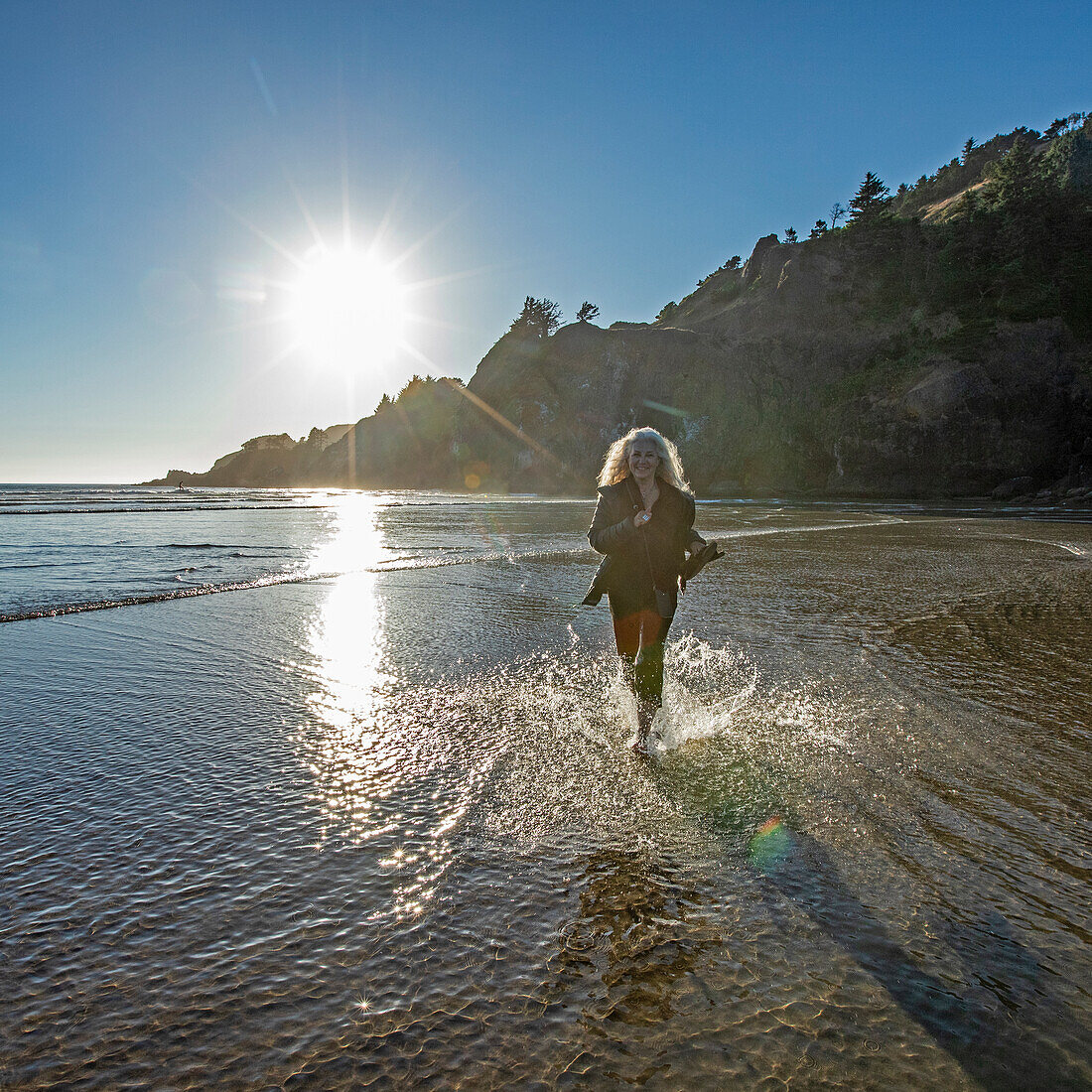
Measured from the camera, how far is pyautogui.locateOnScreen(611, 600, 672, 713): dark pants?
3582mm

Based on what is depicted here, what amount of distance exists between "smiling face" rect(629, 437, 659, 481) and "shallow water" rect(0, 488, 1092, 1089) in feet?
4.99

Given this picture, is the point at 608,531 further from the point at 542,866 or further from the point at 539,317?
the point at 539,317

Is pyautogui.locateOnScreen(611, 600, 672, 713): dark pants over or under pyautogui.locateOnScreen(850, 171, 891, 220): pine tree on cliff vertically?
under

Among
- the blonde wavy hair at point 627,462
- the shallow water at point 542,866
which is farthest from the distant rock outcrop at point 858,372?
the blonde wavy hair at point 627,462

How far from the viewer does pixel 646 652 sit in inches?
142

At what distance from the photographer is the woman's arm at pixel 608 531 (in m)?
3.53

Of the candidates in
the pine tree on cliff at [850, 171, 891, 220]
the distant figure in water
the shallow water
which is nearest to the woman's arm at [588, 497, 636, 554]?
the distant figure in water

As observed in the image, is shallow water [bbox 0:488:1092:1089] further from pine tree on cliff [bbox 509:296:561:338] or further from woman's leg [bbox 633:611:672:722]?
pine tree on cliff [bbox 509:296:561:338]

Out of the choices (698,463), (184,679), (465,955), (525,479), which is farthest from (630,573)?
(525,479)

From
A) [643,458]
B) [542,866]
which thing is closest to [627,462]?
[643,458]

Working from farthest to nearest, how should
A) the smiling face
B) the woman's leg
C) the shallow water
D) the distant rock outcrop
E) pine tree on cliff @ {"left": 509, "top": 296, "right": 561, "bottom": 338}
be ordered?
pine tree on cliff @ {"left": 509, "top": 296, "right": 561, "bottom": 338} < the distant rock outcrop < the woman's leg < the smiling face < the shallow water

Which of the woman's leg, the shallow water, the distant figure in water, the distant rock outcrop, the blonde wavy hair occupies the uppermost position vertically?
the distant rock outcrop

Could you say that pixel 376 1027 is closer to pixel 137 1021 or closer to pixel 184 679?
pixel 137 1021

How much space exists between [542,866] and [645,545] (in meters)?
1.83
